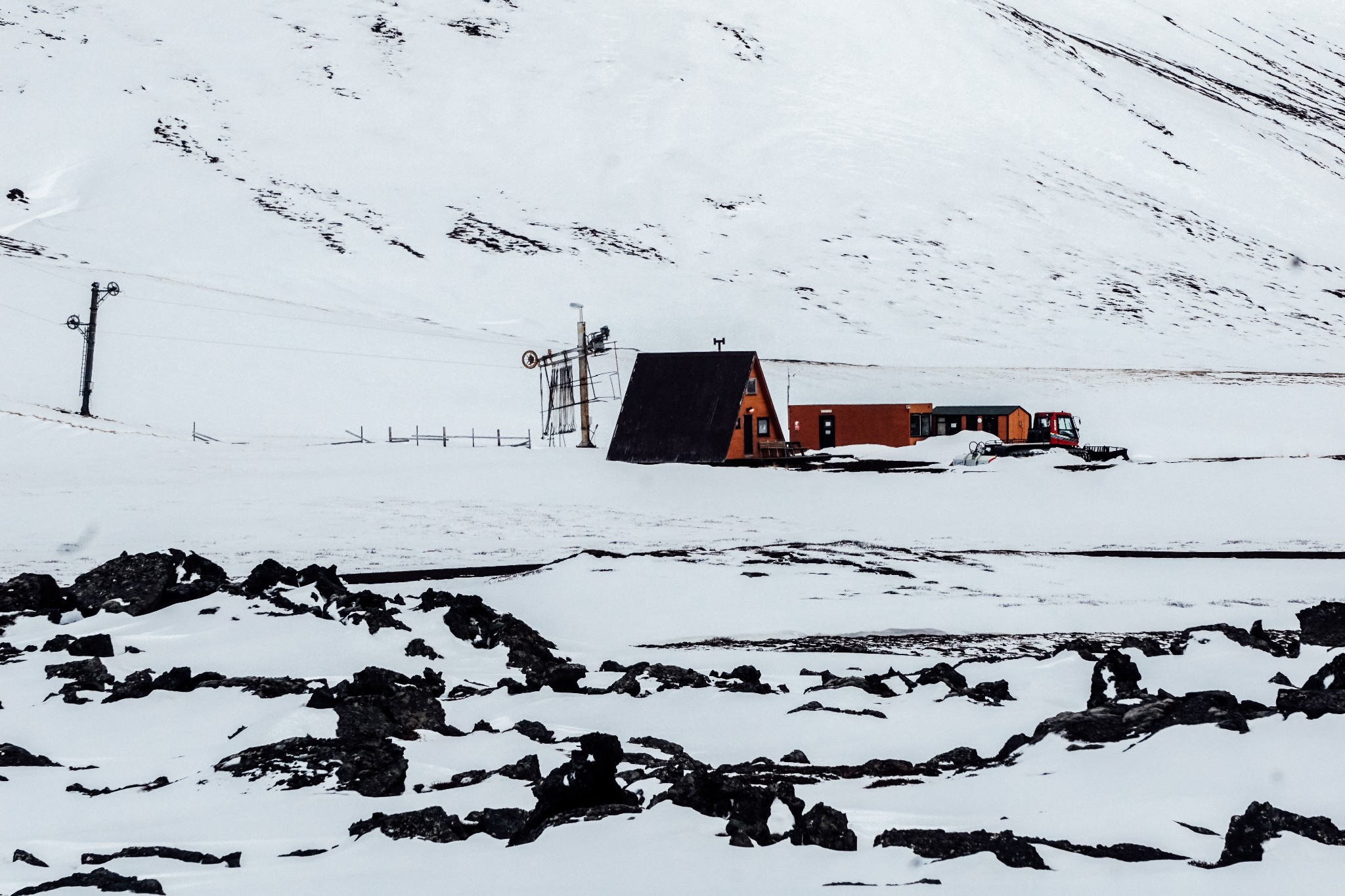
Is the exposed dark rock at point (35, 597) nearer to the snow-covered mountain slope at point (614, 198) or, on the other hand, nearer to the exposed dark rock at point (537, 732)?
the exposed dark rock at point (537, 732)

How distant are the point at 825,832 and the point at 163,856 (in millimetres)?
3714

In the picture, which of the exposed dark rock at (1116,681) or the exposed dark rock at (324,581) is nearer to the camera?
the exposed dark rock at (1116,681)

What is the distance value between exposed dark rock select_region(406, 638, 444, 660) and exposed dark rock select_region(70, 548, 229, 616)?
3523mm

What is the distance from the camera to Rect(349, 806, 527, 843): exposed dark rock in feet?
22.5

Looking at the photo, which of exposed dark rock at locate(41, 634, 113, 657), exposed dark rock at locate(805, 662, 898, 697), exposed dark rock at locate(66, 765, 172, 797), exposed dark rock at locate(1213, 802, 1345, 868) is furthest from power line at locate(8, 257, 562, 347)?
exposed dark rock at locate(1213, 802, 1345, 868)

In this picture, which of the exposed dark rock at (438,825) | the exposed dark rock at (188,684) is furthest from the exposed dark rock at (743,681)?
the exposed dark rock at (438,825)

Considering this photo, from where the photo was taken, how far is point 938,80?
447 ft

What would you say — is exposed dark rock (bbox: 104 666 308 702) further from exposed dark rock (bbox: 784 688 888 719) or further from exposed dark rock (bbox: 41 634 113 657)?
exposed dark rock (bbox: 784 688 888 719)

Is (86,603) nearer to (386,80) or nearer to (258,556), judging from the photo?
(258,556)

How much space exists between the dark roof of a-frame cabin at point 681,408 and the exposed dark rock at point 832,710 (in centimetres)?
2494

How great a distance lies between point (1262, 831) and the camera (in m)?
5.95

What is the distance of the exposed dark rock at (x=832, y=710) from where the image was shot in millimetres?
10211

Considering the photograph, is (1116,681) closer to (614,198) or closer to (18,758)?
(18,758)

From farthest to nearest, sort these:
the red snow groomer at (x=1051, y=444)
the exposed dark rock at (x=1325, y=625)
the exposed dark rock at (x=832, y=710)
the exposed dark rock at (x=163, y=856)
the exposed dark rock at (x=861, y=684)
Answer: the red snow groomer at (x=1051, y=444) < the exposed dark rock at (x=1325, y=625) < the exposed dark rock at (x=861, y=684) < the exposed dark rock at (x=832, y=710) < the exposed dark rock at (x=163, y=856)
